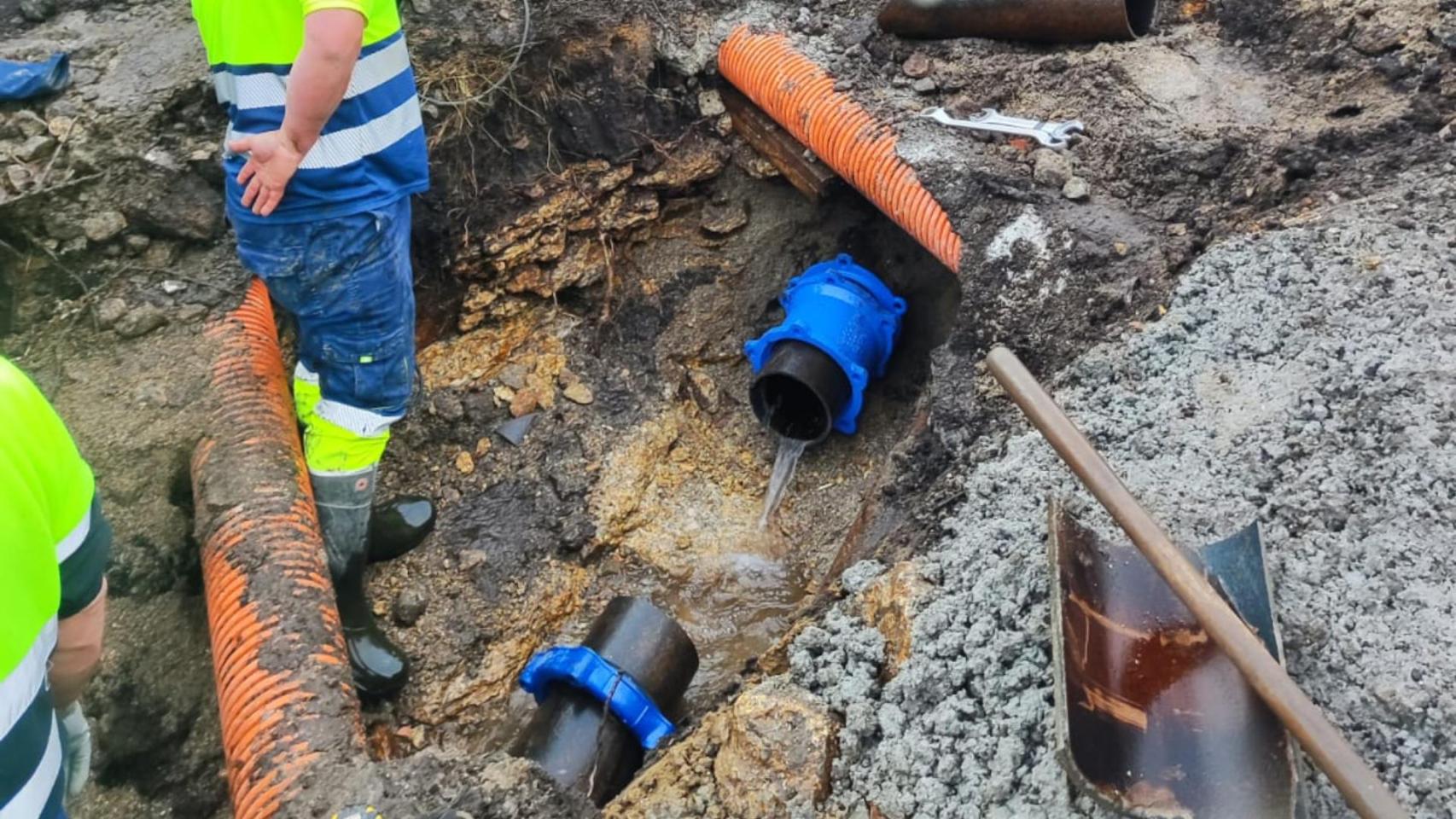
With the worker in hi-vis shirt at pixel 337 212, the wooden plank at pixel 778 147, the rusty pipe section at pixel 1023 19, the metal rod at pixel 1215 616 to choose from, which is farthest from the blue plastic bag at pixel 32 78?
the metal rod at pixel 1215 616

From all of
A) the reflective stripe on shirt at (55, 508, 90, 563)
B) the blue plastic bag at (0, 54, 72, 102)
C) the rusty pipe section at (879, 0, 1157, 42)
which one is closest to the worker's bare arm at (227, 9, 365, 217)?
the reflective stripe on shirt at (55, 508, 90, 563)

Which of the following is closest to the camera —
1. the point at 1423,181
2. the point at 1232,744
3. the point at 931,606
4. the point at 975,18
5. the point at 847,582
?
the point at 1232,744

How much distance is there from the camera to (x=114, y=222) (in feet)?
9.99

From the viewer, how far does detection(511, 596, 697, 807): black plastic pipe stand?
2.44 metres

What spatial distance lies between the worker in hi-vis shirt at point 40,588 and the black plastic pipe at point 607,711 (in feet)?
3.47

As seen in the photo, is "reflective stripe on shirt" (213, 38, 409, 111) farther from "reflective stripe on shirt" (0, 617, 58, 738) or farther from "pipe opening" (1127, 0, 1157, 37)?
"pipe opening" (1127, 0, 1157, 37)

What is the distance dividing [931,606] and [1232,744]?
0.64 meters

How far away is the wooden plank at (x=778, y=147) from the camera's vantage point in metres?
3.74

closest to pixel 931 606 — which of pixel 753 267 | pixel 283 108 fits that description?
pixel 283 108

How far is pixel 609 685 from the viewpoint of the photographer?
2.52 metres

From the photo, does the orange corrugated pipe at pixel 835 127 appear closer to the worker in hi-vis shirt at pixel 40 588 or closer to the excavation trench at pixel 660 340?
the excavation trench at pixel 660 340

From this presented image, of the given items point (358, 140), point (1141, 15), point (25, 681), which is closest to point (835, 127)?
point (1141, 15)

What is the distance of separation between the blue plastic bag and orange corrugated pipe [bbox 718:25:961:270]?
2253mm

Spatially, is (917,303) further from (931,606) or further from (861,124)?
(931,606)
